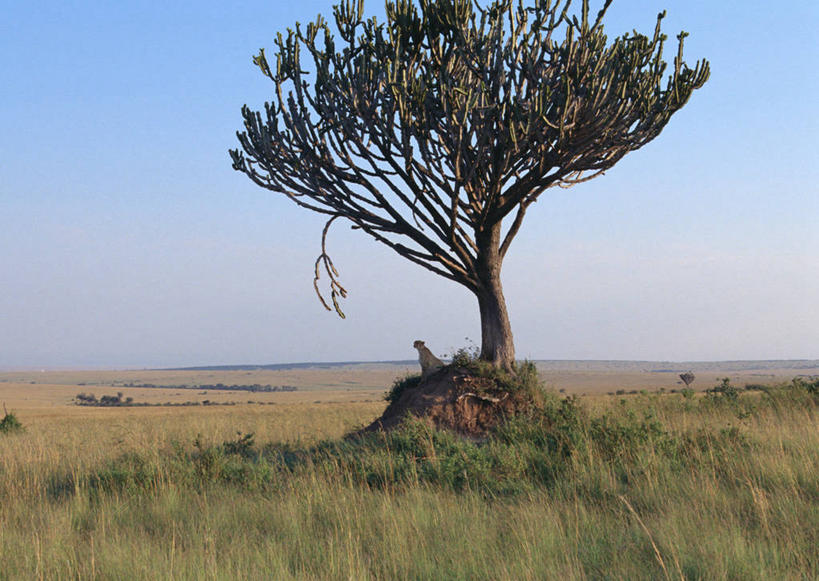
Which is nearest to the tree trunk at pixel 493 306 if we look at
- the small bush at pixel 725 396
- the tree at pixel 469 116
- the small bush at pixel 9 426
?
the tree at pixel 469 116

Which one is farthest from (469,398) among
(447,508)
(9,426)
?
(9,426)

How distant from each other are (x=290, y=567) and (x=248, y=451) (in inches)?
292

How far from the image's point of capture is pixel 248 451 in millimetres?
12688

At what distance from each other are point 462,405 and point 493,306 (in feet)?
6.92

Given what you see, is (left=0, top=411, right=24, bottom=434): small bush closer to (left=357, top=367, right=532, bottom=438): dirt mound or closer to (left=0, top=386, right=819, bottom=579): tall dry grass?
(left=0, top=386, right=819, bottom=579): tall dry grass

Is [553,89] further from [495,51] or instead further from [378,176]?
[378,176]

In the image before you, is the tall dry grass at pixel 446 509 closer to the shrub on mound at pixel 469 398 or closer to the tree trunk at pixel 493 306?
the shrub on mound at pixel 469 398

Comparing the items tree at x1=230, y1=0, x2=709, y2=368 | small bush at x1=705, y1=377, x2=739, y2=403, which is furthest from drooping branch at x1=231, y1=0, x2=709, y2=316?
small bush at x1=705, y1=377, x2=739, y2=403

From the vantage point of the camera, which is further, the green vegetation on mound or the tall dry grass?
Answer: the green vegetation on mound

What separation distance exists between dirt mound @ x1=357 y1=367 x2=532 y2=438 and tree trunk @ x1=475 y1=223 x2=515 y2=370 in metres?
0.69

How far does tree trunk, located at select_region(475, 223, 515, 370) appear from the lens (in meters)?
12.8

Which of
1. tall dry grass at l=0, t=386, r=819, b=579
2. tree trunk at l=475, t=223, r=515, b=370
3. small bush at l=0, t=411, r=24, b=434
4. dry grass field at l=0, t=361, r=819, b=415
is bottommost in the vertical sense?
dry grass field at l=0, t=361, r=819, b=415

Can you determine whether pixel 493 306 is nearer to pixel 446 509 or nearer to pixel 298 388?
pixel 446 509

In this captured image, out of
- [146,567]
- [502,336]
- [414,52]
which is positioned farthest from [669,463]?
[414,52]
